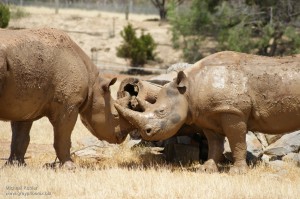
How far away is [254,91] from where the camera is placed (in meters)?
8.76

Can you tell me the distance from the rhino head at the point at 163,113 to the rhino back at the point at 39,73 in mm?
946

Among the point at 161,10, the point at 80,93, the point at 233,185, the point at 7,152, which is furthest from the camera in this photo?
the point at 161,10

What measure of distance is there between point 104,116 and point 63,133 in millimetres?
820

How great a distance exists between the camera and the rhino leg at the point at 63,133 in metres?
8.48

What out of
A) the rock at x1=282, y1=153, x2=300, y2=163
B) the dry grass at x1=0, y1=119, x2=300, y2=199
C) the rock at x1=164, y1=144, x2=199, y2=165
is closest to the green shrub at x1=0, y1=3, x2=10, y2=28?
the dry grass at x1=0, y1=119, x2=300, y2=199

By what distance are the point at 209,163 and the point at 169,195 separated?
255 cm

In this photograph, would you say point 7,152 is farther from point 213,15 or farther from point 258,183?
point 213,15

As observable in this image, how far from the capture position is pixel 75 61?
8.55 meters

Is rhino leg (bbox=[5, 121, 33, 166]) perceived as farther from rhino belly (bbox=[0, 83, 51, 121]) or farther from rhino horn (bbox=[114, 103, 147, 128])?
rhino horn (bbox=[114, 103, 147, 128])

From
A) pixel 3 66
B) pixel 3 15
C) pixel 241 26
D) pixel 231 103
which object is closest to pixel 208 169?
pixel 231 103

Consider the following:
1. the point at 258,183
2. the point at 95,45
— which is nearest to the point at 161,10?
the point at 95,45

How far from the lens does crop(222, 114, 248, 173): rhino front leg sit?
341 inches

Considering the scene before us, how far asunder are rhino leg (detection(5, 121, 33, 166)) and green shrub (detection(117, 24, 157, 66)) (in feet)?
66.5

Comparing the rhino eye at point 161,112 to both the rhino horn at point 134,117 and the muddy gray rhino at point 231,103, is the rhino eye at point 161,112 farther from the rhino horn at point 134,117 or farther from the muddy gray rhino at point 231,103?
the rhino horn at point 134,117
